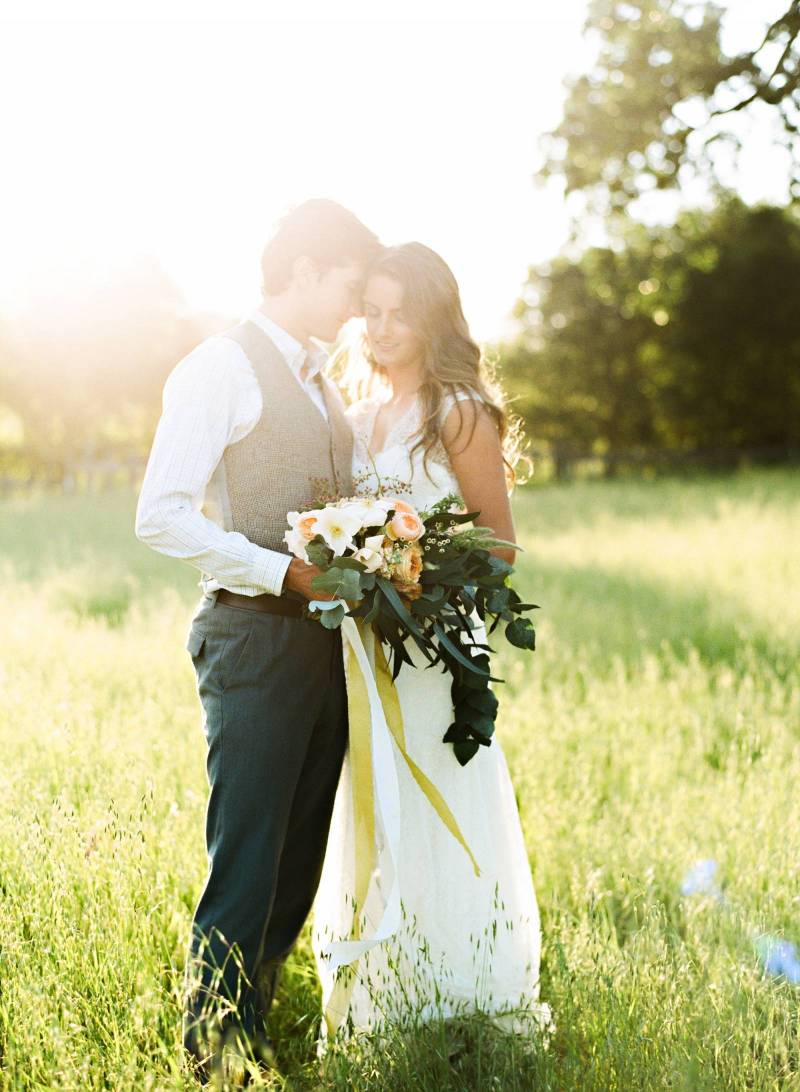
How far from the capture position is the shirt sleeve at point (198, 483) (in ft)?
8.86

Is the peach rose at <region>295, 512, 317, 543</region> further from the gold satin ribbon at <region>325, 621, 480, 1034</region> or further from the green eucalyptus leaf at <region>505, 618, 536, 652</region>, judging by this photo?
the green eucalyptus leaf at <region>505, 618, 536, 652</region>

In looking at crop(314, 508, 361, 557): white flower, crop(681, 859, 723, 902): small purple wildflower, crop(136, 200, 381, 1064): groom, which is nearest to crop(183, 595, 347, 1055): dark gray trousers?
crop(136, 200, 381, 1064): groom

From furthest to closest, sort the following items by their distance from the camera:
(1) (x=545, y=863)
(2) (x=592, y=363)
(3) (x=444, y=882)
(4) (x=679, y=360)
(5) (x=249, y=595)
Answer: (2) (x=592, y=363)
(4) (x=679, y=360)
(1) (x=545, y=863)
(3) (x=444, y=882)
(5) (x=249, y=595)

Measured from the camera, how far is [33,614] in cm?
792

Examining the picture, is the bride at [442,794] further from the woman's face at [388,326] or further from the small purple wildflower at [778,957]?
the small purple wildflower at [778,957]

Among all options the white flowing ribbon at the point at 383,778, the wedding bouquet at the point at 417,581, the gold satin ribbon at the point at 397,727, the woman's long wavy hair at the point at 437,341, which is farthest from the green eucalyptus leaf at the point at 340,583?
the woman's long wavy hair at the point at 437,341

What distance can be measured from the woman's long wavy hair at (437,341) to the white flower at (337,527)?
739 millimetres

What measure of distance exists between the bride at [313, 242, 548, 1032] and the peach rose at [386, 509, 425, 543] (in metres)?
0.42

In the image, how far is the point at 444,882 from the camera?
3.17m

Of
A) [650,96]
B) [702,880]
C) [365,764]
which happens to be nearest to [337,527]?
[365,764]

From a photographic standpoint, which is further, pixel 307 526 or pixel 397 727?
pixel 397 727

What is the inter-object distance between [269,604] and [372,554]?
396mm

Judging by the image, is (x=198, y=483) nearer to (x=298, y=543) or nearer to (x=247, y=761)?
(x=298, y=543)

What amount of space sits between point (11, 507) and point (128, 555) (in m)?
10.1
